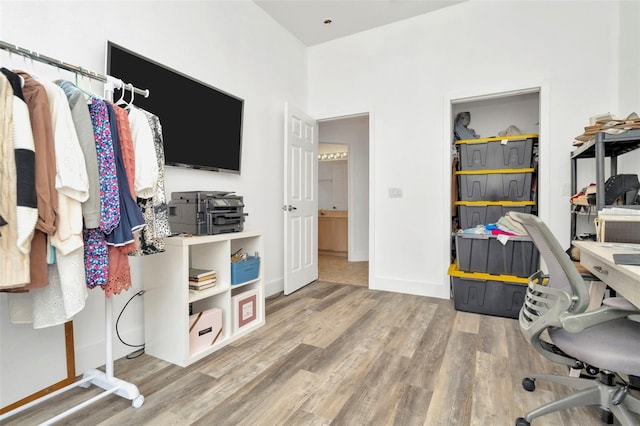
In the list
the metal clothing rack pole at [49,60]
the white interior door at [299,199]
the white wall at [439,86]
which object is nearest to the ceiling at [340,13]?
the white wall at [439,86]

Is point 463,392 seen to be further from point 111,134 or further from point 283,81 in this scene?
point 283,81

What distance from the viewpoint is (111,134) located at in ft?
4.51

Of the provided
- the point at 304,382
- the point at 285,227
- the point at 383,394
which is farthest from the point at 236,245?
the point at 383,394

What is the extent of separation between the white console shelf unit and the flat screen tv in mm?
685

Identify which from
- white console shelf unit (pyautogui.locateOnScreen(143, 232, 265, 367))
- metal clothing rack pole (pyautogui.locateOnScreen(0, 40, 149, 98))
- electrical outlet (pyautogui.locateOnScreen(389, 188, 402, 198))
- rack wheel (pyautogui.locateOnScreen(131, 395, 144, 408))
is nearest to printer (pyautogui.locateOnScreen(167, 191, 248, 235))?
white console shelf unit (pyautogui.locateOnScreen(143, 232, 265, 367))

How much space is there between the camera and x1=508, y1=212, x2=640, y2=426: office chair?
42.8 inches

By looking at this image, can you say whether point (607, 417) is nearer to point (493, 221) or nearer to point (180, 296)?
point (493, 221)

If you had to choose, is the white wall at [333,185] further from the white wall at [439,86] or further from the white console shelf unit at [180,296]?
the white console shelf unit at [180,296]

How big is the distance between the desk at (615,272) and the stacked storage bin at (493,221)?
1.01m

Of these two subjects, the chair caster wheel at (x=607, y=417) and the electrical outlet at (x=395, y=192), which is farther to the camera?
the electrical outlet at (x=395, y=192)

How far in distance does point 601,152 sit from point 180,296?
281cm

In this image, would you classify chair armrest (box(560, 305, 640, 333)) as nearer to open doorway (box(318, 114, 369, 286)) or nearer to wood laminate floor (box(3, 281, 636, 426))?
wood laminate floor (box(3, 281, 636, 426))

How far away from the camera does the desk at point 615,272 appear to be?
3.36ft

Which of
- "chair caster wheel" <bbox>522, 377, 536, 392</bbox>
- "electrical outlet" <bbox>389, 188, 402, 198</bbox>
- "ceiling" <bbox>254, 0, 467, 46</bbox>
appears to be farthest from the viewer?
"electrical outlet" <bbox>389, 188, 402, 198</bbox>
